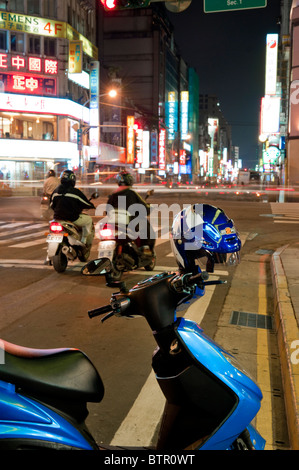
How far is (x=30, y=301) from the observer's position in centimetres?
708

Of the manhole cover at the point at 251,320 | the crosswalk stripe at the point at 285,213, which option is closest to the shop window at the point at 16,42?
the crosswalk stripe at the point at 285,213

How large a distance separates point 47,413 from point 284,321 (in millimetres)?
4053

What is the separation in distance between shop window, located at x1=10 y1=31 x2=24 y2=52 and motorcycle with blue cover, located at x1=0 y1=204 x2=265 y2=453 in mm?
47194

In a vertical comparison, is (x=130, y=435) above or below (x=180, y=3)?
below

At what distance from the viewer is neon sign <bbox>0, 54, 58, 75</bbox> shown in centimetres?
4381

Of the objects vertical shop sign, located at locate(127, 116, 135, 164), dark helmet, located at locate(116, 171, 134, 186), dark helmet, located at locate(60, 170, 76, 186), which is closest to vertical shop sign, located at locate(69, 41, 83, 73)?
vertical shop sign, located at locate(127, 116, 135, 164)

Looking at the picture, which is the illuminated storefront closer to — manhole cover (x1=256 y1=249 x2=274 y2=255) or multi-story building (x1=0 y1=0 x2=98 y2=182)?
multi-story building (x1=0 y1=0 x2=98 y2=182)

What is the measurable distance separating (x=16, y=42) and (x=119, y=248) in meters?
42.7

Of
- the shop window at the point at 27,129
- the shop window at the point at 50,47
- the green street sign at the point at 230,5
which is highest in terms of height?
the shop window at the point at 50,47

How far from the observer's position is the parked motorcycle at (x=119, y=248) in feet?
26.5

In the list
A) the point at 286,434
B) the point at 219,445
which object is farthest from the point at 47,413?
the point at 286,434

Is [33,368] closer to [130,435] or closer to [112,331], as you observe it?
[130,435]

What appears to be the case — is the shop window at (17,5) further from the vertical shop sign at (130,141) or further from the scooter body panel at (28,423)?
the scooter body panel at (28,423)

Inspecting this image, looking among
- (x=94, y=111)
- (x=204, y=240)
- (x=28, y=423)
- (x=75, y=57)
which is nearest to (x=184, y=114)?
(x=94, y=111)
